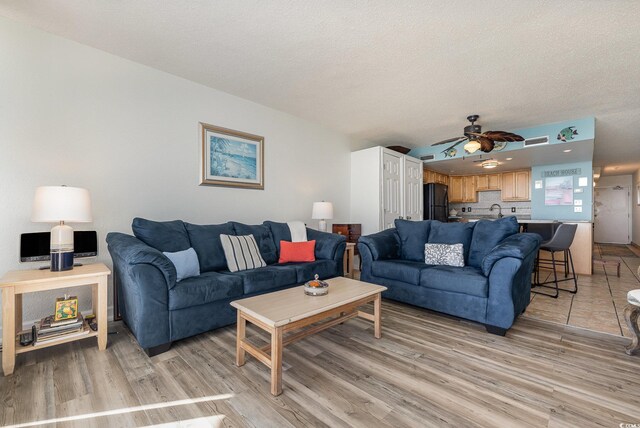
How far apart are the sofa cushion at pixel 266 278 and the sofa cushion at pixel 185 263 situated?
316mm

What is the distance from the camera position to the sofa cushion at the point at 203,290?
2.19 metres

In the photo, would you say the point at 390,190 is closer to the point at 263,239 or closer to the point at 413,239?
the point at 413,239

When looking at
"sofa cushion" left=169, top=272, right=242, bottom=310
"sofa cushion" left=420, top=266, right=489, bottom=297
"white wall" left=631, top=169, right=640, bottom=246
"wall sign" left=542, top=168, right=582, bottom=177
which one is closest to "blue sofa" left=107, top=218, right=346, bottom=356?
"sofa cushion" left=169, top=272, right=242, bottom=310

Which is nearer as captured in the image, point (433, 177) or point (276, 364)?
point (276, 364)

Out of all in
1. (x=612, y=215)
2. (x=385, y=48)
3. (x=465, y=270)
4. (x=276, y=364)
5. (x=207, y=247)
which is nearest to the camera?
(x=276, y=364)

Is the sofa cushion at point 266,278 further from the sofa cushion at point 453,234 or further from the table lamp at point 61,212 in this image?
the sofa cushion at point 453,234

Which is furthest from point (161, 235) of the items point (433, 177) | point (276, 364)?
point (433, 177)

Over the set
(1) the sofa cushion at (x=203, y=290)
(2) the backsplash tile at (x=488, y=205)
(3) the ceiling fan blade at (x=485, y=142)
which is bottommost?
(1) the sofa cushion at (x=203, y=290)

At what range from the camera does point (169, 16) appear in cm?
220

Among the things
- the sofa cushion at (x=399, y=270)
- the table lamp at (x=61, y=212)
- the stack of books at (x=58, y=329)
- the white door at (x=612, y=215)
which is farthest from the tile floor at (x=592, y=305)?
the white door at (x=612, y=215)

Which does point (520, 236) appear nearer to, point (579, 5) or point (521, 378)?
point (521, 378)

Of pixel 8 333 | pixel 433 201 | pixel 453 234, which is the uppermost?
pixel 433 201

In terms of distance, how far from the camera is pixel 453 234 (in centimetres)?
338

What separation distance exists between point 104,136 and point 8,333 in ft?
5.82
